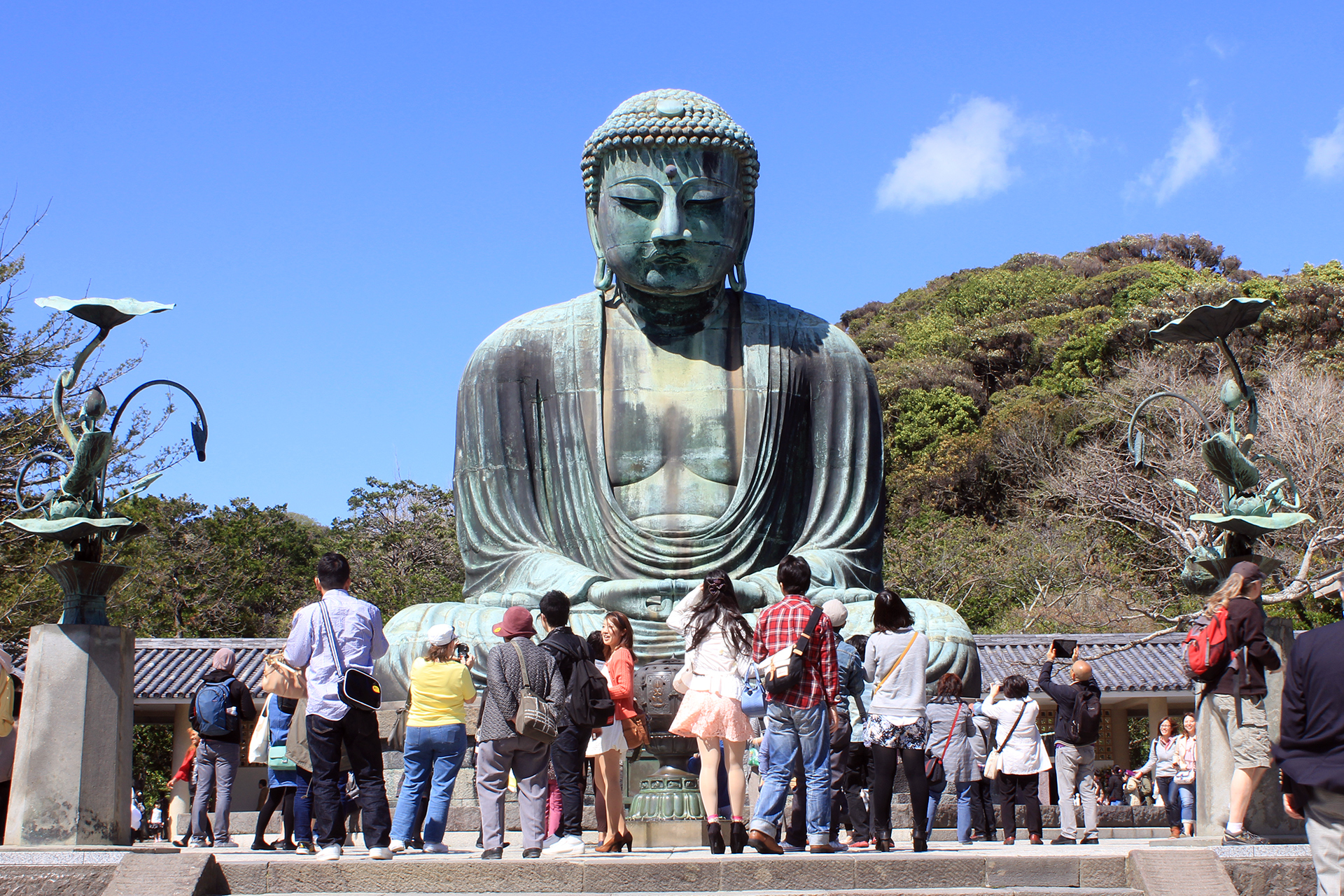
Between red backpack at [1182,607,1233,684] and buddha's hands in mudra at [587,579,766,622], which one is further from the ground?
buddha's hands in mudra at [587,579,766,622]

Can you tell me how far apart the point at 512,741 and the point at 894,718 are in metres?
1.81

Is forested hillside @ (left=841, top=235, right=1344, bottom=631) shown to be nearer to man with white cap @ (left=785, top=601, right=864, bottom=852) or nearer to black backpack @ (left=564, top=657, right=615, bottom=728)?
man with white cap @ (left=785, top=601, right=864, bottom=852)

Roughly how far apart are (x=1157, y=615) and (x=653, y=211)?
17.3 metres

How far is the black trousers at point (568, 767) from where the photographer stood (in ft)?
21.1

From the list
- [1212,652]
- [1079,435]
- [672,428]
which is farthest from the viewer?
[1079,435]

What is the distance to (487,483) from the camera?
10516 millimetres

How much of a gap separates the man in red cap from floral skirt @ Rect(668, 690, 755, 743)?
0.58 meters

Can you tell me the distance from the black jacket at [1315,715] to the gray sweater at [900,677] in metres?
2.25

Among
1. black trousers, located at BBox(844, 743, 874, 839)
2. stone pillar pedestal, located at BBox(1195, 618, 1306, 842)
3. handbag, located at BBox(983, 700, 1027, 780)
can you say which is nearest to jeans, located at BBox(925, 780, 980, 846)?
handbag, located at BBox(983, 700, 1027, 780)

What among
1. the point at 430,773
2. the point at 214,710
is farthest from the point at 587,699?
the point at 214,710

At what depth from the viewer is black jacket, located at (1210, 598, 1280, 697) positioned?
617 centimetres

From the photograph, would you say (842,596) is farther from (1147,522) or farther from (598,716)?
(1147,522)

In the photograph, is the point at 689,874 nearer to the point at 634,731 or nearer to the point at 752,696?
the point at 752,696

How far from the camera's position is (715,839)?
5.99 metres
